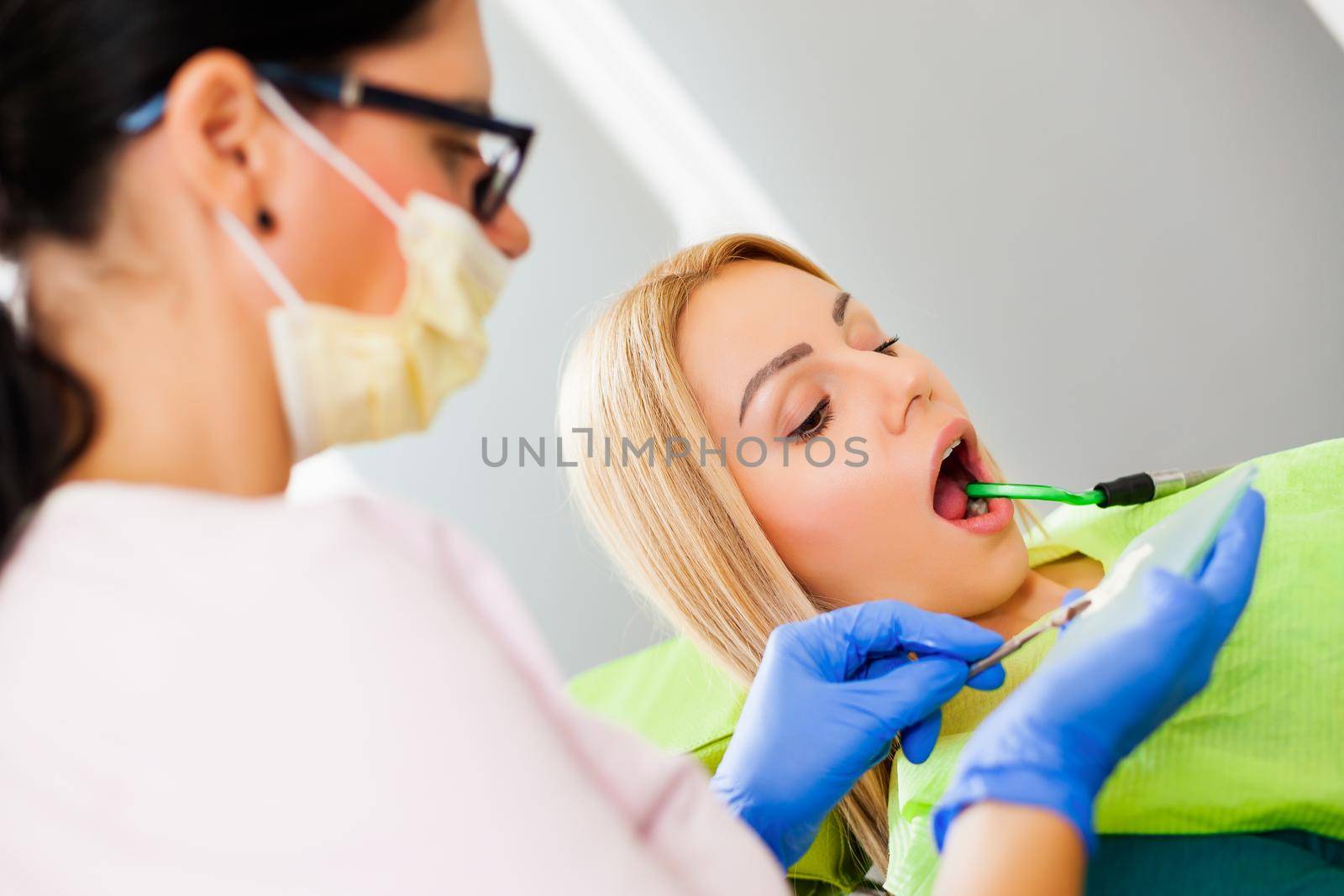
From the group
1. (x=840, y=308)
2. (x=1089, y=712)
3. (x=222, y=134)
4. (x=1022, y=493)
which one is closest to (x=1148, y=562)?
(x=1089, y=712)

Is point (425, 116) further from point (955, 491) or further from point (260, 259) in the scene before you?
point (955, 491)

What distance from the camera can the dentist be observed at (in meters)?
0.64

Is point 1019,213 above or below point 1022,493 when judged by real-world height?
above

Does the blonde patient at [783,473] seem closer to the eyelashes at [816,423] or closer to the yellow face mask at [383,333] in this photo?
the eyelashes at [816,423]

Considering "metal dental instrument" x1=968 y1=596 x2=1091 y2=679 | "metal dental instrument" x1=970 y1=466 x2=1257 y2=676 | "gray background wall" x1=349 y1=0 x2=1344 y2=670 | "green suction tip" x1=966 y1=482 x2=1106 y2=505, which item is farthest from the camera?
"gray background wall" x1=349 y1=0 x2=1344 y2=670

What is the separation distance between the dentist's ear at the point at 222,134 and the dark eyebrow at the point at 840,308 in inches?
31.6

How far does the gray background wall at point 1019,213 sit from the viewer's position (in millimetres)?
2104

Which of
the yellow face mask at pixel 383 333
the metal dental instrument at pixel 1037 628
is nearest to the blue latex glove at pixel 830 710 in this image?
the metal dental instrument at pixel 1037 628

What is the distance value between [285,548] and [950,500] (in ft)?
3.18

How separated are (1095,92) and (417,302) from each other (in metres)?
1.71

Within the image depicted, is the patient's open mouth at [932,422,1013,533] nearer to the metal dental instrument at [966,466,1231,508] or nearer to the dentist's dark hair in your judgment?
the metal dental instrument at [966,466,1231,508]

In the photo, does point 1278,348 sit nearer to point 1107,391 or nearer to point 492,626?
point 1107,391

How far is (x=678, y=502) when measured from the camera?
57.4 inches

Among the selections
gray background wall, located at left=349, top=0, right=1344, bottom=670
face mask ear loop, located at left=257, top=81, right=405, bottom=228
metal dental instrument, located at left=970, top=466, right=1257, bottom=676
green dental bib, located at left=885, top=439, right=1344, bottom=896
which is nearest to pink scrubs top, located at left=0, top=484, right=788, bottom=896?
face mask ear loop, located at left=257, top=81, right=405, bottom=228
